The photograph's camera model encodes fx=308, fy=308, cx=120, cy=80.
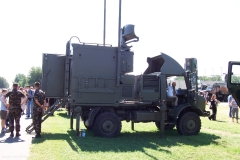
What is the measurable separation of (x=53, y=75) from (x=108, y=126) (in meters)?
2.80

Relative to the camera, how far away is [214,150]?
29.4 ft

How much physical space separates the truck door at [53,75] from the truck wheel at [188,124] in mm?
4551

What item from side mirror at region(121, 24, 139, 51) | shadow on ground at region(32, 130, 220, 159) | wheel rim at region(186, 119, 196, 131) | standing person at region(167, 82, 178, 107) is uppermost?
side mirror at region(121, 24, 139, 51)

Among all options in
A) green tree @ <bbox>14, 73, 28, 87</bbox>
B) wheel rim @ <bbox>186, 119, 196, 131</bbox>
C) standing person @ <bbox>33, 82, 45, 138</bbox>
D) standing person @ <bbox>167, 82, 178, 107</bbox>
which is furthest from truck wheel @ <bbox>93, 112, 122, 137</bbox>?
green tree @ <bbox>14, 73, 28, 87</bbox>

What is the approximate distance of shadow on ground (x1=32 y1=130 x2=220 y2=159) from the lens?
8.82m

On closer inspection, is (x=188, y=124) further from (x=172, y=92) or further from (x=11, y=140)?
(x=11, y=140)

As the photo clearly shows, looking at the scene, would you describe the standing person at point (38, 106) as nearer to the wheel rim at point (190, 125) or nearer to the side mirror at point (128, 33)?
the side mirror at point (128, 33)

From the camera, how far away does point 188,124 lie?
11547 millimetres

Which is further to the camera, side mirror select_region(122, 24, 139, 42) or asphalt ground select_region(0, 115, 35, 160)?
side mirror select_region(122, 24, 139, 42)

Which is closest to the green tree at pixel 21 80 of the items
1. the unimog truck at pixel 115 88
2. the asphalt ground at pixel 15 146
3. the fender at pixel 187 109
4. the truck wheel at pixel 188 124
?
the unimog truck at pixel 115 88

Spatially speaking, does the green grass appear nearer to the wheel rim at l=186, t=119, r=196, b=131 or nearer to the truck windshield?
the wheel rim at l=186, t=119, r=196, b=131

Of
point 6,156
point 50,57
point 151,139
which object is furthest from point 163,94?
point 6,156

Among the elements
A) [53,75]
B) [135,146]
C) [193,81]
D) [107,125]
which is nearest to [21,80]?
[53,75]

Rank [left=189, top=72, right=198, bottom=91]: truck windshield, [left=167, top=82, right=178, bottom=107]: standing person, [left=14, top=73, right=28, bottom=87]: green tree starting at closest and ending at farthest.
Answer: [left=167, top=82, right=178, bottom=107]: standing person → [left=189, top=72, right=198, bottom=91]: truck windshield → [left=14, top=73, right=28, bottom=87]: green tree
